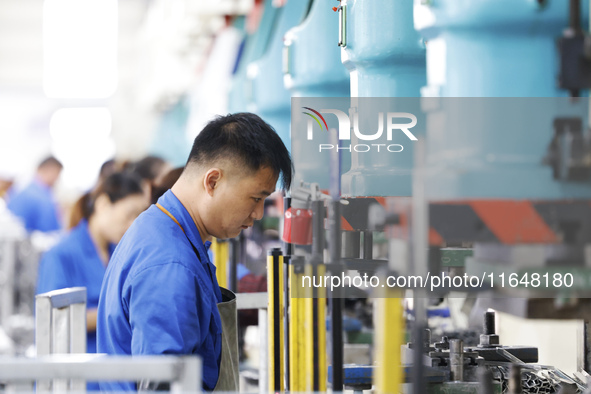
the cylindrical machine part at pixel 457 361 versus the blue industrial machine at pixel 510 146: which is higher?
the blue industrial machine at pixel 510 146

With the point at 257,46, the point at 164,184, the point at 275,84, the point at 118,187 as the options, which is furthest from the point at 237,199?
the point at 257,46

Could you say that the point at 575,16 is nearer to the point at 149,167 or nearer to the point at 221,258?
the point at 221,258

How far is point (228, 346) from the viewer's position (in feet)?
6.31

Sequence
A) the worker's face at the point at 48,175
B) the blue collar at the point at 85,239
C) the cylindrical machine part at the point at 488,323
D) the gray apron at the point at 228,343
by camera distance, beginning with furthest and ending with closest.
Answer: the worker's face at the point at 48,175 → the blue collar at the point at 85,239 → the cylindrical machine part at the point at 488,323 → the gray apron at the point at 228,343

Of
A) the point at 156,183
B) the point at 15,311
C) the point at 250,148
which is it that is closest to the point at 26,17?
the point at 15,311

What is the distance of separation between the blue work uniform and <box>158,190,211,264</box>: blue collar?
6.39 meters

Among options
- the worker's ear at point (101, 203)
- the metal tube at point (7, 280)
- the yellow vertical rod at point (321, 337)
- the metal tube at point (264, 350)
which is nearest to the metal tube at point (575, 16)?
the yellow vertical rod at point (321, 337)

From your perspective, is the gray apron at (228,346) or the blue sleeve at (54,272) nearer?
the gray apron at (228,346)

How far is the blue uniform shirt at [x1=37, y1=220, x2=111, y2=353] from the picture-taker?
316 cm

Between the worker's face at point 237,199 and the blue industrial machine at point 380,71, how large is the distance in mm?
195

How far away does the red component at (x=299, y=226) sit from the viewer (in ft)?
6.19

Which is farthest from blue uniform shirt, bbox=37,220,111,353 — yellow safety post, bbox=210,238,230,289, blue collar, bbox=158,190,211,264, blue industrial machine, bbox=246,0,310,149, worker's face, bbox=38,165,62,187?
worker's face, bbox=38,165,62,187

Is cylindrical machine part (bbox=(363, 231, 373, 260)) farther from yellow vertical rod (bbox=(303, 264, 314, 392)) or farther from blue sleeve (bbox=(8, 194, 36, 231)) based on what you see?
blue sleeve (bbox=(8, 194, 36, 231))

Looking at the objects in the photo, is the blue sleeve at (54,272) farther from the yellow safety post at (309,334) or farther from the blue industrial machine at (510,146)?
the blue industrial machine at (510,146)
